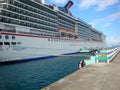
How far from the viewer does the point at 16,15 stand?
34719mm

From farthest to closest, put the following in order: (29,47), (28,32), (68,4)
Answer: (68,4) < (28,32) < (29,47)

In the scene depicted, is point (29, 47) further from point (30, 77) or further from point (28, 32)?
point (30, 77)

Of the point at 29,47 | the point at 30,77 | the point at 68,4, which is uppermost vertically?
the point at 68,4

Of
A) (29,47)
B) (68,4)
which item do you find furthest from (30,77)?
(68,4)

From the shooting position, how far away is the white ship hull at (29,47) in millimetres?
29688

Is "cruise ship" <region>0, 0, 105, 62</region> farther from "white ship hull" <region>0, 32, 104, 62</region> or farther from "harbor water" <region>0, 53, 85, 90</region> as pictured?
"harbor water" <region>0, 53, 85, 90</region>

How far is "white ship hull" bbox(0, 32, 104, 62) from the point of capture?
2969 centimetres

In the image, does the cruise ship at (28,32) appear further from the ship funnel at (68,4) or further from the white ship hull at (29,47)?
the ship funnel at (68,4)

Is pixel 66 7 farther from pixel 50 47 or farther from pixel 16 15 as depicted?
pixel 16 15

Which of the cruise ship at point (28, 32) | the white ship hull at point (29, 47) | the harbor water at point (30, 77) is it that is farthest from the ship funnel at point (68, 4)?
the harbor water at point (30, 77)

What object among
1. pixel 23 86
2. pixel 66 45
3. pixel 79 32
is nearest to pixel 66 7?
pixel 79 32

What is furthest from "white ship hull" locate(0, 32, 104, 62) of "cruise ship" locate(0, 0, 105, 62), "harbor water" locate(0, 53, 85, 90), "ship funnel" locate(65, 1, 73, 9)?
"ship funnel" locate(65, 1, 73, 9)

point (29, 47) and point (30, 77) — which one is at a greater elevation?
point (29, 47)

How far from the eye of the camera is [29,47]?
1416 inches
